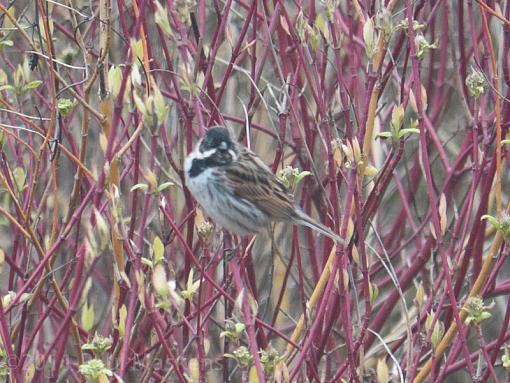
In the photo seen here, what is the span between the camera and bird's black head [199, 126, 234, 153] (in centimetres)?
329

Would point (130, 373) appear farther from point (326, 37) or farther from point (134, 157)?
point (326, 37)

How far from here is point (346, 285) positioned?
9.47ft

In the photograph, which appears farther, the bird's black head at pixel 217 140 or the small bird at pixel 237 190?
the small bird at pixel 237 190

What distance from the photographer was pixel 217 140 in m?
3.41

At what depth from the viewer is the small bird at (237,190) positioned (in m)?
3.59

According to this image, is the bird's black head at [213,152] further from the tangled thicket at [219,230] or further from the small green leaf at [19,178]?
the small green leaf at [19,178]

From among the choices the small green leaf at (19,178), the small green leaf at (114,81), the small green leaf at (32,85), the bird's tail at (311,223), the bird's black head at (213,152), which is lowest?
the bird's tail at (311,223)

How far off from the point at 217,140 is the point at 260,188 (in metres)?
0.58

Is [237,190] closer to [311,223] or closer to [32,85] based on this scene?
[311,223]

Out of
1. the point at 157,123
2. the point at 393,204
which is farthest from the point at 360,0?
the point at 393,204

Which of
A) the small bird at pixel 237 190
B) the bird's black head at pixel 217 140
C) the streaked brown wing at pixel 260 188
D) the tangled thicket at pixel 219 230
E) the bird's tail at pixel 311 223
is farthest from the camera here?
the streaked brown wing at pixel 260 188

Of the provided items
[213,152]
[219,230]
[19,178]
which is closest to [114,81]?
[213,152]

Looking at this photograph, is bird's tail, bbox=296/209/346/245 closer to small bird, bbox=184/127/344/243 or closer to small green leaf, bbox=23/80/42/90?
small bird, bbox=184/127/344/243

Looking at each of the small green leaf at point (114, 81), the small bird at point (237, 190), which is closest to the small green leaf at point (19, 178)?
the small bird at point (237, 190)
